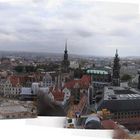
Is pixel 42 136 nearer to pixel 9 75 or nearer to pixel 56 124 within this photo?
pixel 56 124

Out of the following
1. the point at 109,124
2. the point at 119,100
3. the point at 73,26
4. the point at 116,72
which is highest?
the point at 73,26

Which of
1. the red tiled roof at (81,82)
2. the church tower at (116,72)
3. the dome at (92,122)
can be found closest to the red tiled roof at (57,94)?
the red tiled roof at (81,82)

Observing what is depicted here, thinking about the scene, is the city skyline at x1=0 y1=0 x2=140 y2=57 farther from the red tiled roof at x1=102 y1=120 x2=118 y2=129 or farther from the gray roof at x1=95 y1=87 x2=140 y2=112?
the red tiled roof at x1=102 y1=120 x2=118 y2=129

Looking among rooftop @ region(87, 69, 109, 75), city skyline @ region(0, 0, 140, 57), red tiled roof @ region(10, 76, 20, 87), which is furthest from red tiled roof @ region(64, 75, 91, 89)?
red tiled roof @ region(10, 76, 20, 87)

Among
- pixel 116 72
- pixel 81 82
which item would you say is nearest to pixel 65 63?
pixel 81 82

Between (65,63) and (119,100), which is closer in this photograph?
(119,100)

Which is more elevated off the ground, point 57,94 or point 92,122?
point 57,94

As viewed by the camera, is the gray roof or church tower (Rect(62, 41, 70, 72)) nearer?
the gray roof

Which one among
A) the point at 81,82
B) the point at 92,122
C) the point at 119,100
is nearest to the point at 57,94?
the point at 81,82

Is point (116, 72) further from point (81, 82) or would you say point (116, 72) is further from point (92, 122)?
point (92, 122)

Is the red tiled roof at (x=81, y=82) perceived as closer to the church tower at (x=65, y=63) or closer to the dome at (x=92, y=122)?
the church tower at (x=65, y=63)
